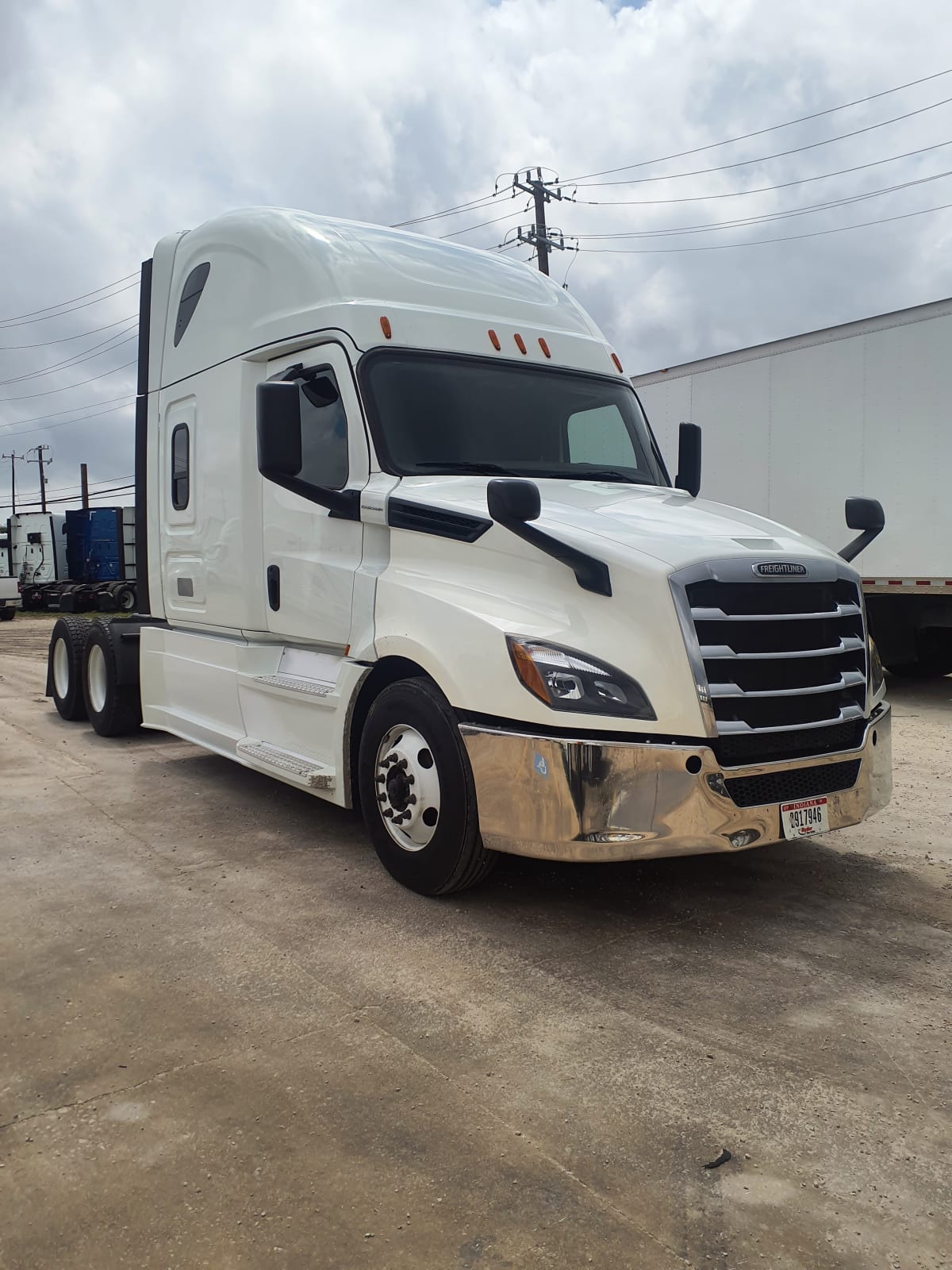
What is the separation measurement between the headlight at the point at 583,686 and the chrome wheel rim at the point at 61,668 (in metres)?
6.86

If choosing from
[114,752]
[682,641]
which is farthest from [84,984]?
[114,752]

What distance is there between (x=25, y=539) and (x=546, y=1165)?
1693 inches

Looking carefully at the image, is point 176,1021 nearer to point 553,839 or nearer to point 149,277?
point 553,839

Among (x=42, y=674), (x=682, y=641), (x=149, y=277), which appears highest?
(x=149, y=277)

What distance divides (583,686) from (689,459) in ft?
10.2

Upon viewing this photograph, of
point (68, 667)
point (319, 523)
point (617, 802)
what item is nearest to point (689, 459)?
point (319, 523)

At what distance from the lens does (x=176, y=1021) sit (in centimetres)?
349

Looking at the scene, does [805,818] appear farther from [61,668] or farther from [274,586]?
[61,668]

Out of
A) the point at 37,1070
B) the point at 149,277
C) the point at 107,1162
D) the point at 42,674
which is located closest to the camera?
the point at 107,1162

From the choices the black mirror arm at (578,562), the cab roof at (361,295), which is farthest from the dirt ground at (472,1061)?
the cab roof at (361,295)

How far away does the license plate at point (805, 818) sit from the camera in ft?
13.9

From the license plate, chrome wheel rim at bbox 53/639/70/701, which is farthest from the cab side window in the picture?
chrome wheel rim at bbox 53/639/70/701

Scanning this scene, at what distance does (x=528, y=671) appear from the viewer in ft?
13.3

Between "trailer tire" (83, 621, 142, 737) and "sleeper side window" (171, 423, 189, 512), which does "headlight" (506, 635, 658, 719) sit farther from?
"trailer tire" (83, 621, 142, 737)
